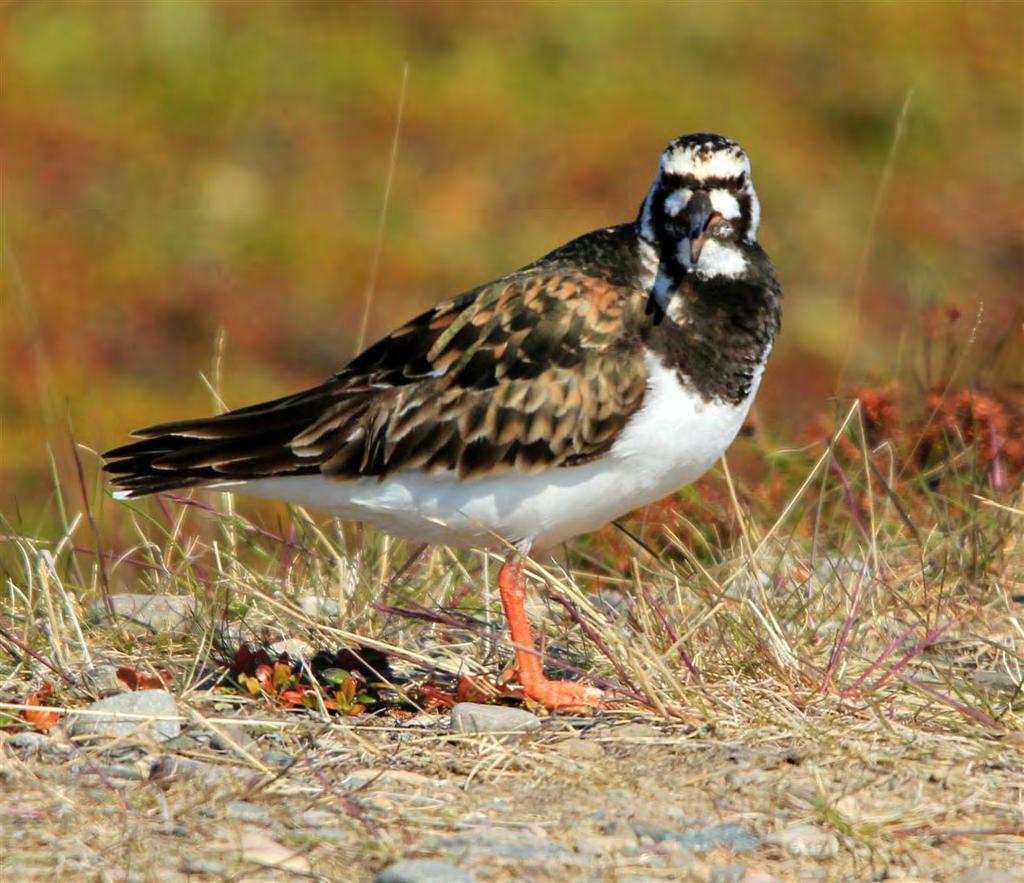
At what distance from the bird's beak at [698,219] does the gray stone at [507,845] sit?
194cm

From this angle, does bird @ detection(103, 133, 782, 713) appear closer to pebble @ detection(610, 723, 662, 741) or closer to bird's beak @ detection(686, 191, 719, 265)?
bird's beak @ detection(686, 191, 719, 265)

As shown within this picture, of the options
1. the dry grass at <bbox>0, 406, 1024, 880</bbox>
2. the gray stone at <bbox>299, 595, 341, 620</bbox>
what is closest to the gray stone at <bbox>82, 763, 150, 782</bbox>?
the dry grass at <bbox>0, 406, 1024, 880</bbox>

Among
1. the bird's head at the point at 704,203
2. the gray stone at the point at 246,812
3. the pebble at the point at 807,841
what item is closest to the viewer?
the pebble at the point at 807,841

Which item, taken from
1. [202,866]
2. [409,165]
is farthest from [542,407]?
[409,165]

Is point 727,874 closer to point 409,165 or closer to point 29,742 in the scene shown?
point 29,742

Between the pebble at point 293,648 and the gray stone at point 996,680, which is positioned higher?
the gray stone at point 996,680

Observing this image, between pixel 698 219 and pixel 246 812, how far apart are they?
221 cm

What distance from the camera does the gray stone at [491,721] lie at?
4.83 meters

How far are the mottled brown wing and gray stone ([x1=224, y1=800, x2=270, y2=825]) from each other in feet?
4.44

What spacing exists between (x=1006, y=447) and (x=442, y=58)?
10.7 meters

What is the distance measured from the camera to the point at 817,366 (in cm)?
1309

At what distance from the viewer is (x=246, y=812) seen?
4254 millimetres

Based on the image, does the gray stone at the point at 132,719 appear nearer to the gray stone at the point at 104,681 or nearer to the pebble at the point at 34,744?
the pebble at the point at 34,744

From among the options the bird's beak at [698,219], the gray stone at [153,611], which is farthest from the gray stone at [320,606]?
the bird's beak at [698,219]
